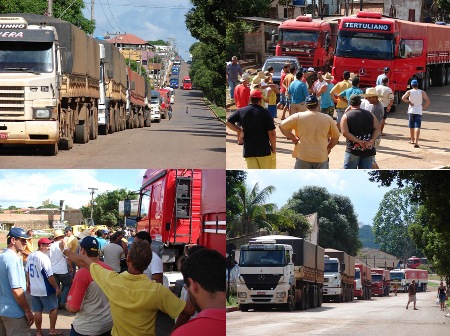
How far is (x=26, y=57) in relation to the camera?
19141 mm

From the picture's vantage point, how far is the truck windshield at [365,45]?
1065 inches

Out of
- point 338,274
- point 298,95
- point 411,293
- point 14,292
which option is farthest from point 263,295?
point 298,95

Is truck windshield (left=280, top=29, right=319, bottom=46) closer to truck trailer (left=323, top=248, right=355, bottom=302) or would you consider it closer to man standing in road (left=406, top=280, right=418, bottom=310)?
man standing in road (left=406, top=280, right=418, bottom=310)

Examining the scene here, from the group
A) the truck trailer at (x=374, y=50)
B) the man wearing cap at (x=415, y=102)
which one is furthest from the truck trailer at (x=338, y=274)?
the truck trailer at (x=374, y=50)

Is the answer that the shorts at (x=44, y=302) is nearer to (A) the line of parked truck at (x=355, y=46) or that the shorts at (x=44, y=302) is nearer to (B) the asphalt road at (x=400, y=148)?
(B) the asphalt road at (x=400, y=148)

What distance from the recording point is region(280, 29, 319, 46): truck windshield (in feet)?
88.6

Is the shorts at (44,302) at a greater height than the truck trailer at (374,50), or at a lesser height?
lesser

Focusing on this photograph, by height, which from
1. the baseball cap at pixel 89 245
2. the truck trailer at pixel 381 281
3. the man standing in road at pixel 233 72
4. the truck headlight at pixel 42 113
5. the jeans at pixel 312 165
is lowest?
the truck trailer at pixel 381 281

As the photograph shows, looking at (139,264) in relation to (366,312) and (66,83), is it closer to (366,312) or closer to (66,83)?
(366,312)

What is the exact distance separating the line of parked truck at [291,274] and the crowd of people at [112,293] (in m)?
0.96

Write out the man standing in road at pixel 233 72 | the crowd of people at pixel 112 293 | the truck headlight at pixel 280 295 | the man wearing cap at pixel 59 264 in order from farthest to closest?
the man standing in road at pixel 233 72 < the man wearing cap at pixel 59 264 < the truck headlight at pixel 280 295 < the crowd of people at pixel 112 293

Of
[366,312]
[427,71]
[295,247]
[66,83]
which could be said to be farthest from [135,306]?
[427,71]

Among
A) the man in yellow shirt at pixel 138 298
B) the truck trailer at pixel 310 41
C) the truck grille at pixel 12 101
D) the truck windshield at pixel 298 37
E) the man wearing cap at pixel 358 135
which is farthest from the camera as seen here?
the truck windshield at pixel 298 37

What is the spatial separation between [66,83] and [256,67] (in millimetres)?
5813
